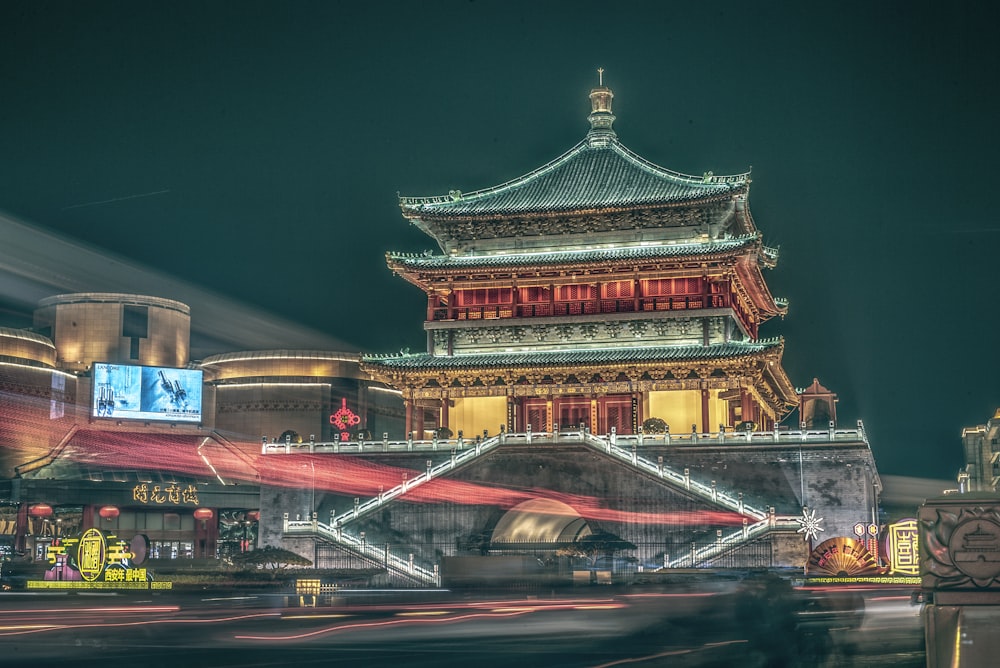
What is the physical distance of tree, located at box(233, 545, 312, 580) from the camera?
46375 mm

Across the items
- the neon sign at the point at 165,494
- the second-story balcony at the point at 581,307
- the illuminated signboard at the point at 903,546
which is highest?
the second-story balcony at the point at 581,307

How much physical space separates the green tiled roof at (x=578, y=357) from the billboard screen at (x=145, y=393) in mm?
28362

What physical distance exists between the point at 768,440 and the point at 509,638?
27.8 m

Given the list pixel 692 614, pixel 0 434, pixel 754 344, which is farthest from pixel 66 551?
pixel 0 434

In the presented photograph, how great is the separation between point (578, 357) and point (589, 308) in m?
3.44

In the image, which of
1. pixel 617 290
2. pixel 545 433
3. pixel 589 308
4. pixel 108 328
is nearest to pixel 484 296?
pixel 589 308

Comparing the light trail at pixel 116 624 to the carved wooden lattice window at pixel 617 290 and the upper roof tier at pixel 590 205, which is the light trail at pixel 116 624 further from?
the upper roof tier at pixel 590 205

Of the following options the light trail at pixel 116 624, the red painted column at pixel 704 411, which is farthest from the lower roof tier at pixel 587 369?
the light trail at pixel 116 624

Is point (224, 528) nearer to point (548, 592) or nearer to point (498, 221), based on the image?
point (498, 221)

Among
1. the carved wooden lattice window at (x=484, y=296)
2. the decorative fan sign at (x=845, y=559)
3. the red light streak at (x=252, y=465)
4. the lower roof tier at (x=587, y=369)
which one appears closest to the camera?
the decorative fan sign at (x=845, y=559)

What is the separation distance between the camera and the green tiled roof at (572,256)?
56375 mm

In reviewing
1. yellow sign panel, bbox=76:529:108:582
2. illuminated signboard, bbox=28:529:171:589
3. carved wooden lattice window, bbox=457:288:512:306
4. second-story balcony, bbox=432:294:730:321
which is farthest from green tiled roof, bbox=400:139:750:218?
yellow sign panel, bbox=76:529:108:582

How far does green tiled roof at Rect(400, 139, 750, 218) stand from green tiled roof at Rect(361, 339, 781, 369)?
22.3ft

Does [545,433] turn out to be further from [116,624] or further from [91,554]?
[116,624]
